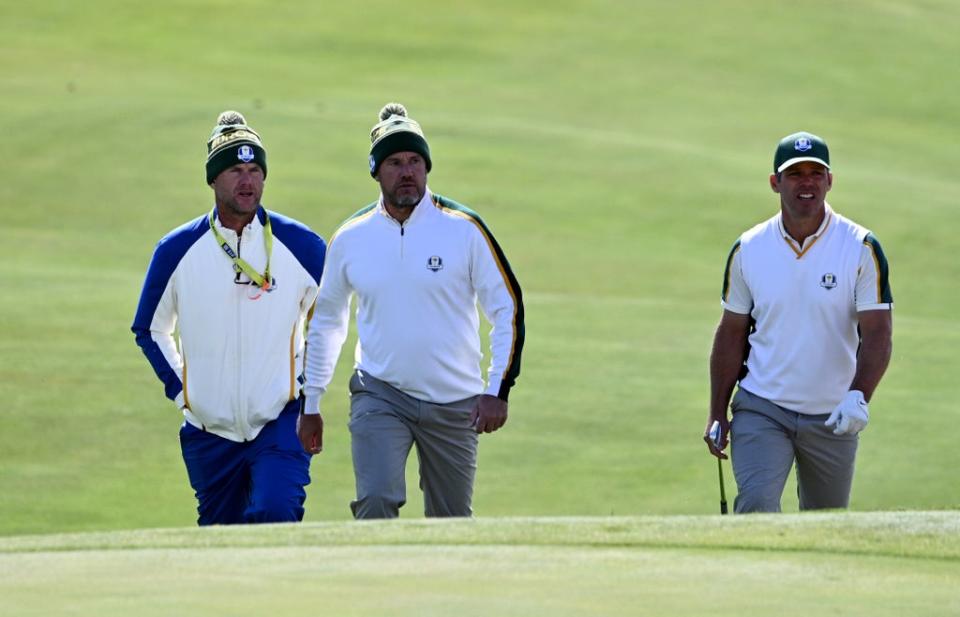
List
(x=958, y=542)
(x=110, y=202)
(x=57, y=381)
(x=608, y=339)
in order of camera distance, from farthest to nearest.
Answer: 1. (x=110, y=202)
2. (x=608, y=339)
3. (x=57, y=381)
4. (x=958, y=542)

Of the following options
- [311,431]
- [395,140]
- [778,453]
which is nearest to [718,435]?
[778,453]

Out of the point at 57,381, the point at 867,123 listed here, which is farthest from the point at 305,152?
the point at 57,381

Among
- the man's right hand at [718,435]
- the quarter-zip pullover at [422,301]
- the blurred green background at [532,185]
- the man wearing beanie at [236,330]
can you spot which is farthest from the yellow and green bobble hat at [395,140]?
the blurred green background at [532,185]

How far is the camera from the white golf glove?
8.72 metres

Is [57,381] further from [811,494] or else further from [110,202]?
[110,202]

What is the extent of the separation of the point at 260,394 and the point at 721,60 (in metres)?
33.1

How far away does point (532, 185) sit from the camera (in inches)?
1137

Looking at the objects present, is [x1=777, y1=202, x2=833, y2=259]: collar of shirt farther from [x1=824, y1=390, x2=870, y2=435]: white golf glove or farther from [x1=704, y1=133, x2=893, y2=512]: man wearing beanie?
[x1=824, y1=390, x2=870, y2=435]: white golf glove

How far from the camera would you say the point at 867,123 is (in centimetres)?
3712

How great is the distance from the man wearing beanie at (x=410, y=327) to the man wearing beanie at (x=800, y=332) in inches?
43.0

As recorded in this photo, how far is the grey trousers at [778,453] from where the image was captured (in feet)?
30.3

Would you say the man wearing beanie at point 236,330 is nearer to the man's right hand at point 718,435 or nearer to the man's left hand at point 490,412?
the man's left hand at point 490,412

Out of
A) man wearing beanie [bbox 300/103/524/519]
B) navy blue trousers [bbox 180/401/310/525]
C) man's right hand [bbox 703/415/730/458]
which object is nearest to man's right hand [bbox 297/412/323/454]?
man wearing beanie [bbox 300/103/524/519]

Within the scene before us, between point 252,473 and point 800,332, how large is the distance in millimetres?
2581
